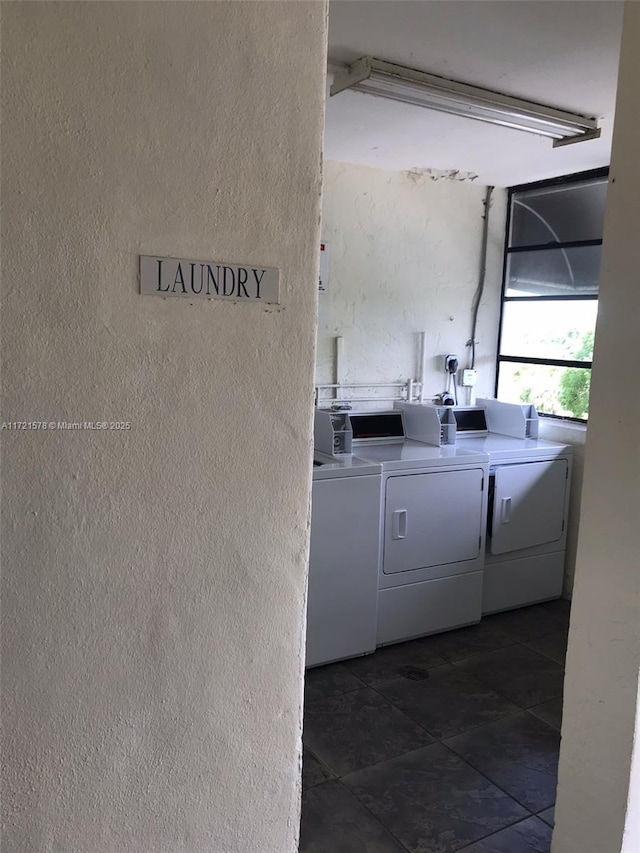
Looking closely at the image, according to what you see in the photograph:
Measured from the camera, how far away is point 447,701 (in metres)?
2.81

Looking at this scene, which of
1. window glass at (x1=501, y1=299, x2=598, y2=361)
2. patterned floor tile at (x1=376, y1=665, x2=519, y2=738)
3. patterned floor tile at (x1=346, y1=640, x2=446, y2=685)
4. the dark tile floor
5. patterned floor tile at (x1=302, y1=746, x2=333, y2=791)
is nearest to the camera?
the dark tile floor

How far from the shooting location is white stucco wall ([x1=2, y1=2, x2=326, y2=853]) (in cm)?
86

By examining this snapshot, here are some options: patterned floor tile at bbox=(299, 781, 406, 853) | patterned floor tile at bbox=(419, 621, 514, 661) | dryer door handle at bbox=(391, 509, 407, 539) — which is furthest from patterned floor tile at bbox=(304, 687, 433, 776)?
dryer door handle at bbox=(391, 509, 407, 539)

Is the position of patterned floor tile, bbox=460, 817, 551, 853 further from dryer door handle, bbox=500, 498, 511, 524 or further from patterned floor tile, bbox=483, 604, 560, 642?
dryer door handle, bbox=500, 498, 511, 524

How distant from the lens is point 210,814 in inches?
41.1

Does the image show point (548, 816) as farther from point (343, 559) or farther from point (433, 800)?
point (343, 559)

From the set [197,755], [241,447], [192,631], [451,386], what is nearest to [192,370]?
[241,447]

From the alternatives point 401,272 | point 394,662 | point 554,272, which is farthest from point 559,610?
point 401,272

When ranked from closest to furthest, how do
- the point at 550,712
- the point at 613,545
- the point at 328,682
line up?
the point at 613,545 < the point at 550,712 < the point at 328,682

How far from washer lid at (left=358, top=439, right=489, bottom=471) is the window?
87 cm

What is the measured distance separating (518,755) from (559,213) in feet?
9.81

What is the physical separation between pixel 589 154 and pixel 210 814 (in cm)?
345

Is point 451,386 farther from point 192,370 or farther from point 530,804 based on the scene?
point 192,370

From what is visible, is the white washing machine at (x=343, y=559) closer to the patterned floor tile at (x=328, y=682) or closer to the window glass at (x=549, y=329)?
the patterned floor tile at (x=328, y=682)
